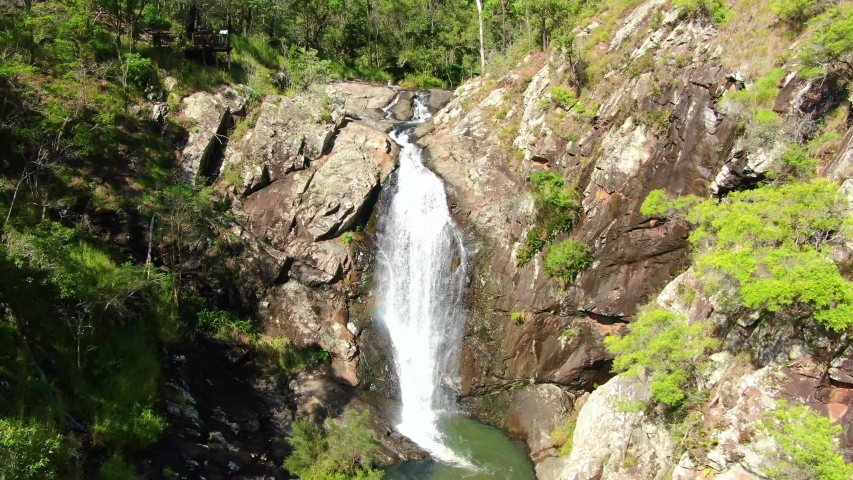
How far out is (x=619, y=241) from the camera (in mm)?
18531

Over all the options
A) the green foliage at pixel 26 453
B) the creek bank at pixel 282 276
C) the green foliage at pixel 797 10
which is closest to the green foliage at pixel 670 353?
the creek bank at pixel 282 276

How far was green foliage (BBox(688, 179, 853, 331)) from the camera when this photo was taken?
1028 cm

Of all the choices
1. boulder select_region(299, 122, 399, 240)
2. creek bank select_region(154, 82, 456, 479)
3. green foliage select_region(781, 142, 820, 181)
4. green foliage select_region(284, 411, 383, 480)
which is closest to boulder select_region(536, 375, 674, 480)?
creek bank select_region(154, 82, 456, 479)

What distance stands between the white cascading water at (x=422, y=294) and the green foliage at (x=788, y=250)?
11149 millimetres

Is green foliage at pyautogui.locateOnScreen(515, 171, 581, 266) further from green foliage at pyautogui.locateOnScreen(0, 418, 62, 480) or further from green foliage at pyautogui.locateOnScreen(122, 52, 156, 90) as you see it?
green foliage at pyautogui.locateOnScreen(122, 52, 156, 90)

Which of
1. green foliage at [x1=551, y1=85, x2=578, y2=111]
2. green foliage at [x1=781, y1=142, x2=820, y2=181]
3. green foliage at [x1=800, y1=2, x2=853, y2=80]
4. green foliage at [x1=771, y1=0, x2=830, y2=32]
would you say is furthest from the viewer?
green foliage at [x1=551, y1=85, x2=578, y2=111]

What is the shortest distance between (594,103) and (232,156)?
1745 centimetres

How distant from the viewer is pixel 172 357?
61.9ft

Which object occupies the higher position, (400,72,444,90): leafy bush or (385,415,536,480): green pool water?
(400,72,444,90): leafy bush

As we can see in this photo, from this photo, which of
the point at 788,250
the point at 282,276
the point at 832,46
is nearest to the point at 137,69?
the point at 282,276

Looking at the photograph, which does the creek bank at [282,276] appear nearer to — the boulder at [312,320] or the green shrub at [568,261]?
the boulder at [312,320]

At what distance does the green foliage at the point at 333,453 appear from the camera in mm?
15352

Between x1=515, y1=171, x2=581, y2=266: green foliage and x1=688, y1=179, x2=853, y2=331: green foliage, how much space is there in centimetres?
710

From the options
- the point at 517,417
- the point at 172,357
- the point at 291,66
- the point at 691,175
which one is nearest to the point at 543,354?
the point at 517,417
